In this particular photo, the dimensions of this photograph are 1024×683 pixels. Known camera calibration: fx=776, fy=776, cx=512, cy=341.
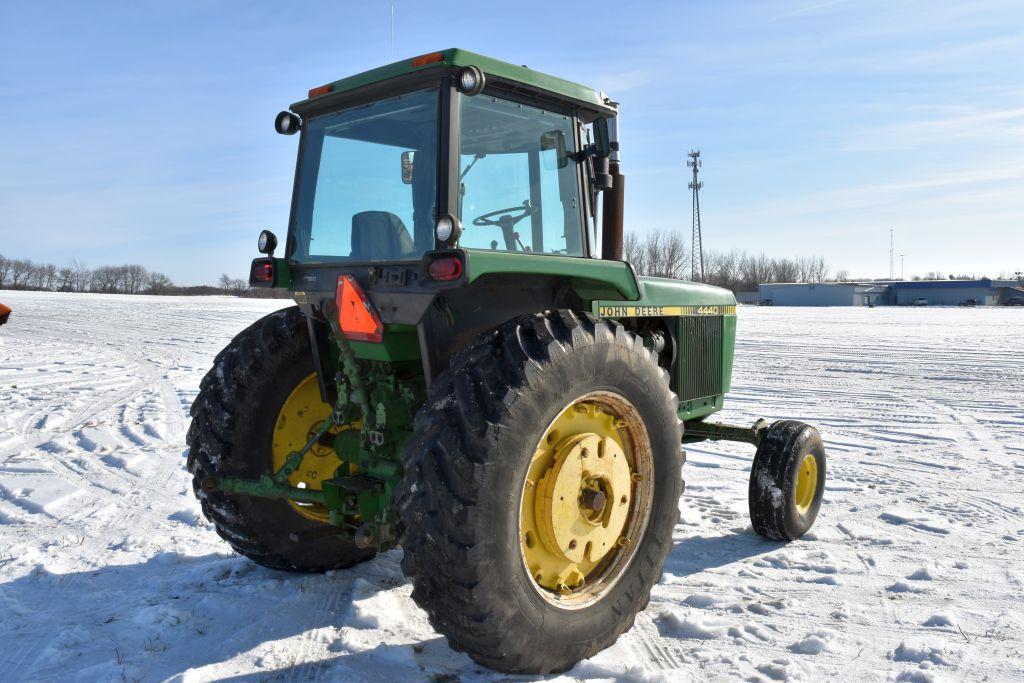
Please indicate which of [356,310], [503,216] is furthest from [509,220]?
[356,310]

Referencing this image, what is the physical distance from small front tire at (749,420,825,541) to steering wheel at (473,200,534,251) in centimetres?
212

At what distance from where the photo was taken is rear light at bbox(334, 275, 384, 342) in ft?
9.99

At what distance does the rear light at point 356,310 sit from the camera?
9.99 feet

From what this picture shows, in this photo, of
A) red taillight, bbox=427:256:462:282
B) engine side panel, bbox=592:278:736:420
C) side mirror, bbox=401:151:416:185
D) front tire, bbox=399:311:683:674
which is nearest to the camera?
front tire, bbox=399:311:683:674

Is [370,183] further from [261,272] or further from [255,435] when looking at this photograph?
[255,435]

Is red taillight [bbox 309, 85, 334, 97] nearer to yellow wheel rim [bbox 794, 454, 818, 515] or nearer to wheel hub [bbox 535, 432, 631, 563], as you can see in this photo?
wheel hub [bbox 535, 432, 631, 563]

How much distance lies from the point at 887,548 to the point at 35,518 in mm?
4882

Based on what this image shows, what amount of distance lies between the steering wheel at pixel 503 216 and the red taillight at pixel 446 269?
0.48 meters

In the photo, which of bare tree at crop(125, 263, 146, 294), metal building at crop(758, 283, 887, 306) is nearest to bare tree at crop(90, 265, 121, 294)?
bare tree at crop(125, 263, 146, 294)

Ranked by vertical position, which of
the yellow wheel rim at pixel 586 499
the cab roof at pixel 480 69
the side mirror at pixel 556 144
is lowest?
the yellow wheel rim at pixel 586 499

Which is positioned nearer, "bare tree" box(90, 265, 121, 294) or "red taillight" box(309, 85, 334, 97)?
"red taillight" box(309, 85, 334, 97)

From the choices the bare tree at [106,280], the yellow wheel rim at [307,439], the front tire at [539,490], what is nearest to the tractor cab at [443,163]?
the front tire at [539,490]

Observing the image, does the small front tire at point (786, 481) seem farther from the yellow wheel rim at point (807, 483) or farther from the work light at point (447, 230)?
the work light at point (447, 230)

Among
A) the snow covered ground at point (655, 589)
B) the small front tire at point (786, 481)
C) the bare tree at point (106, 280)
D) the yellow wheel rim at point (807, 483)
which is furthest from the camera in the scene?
the bare tree at point (106, 280)
